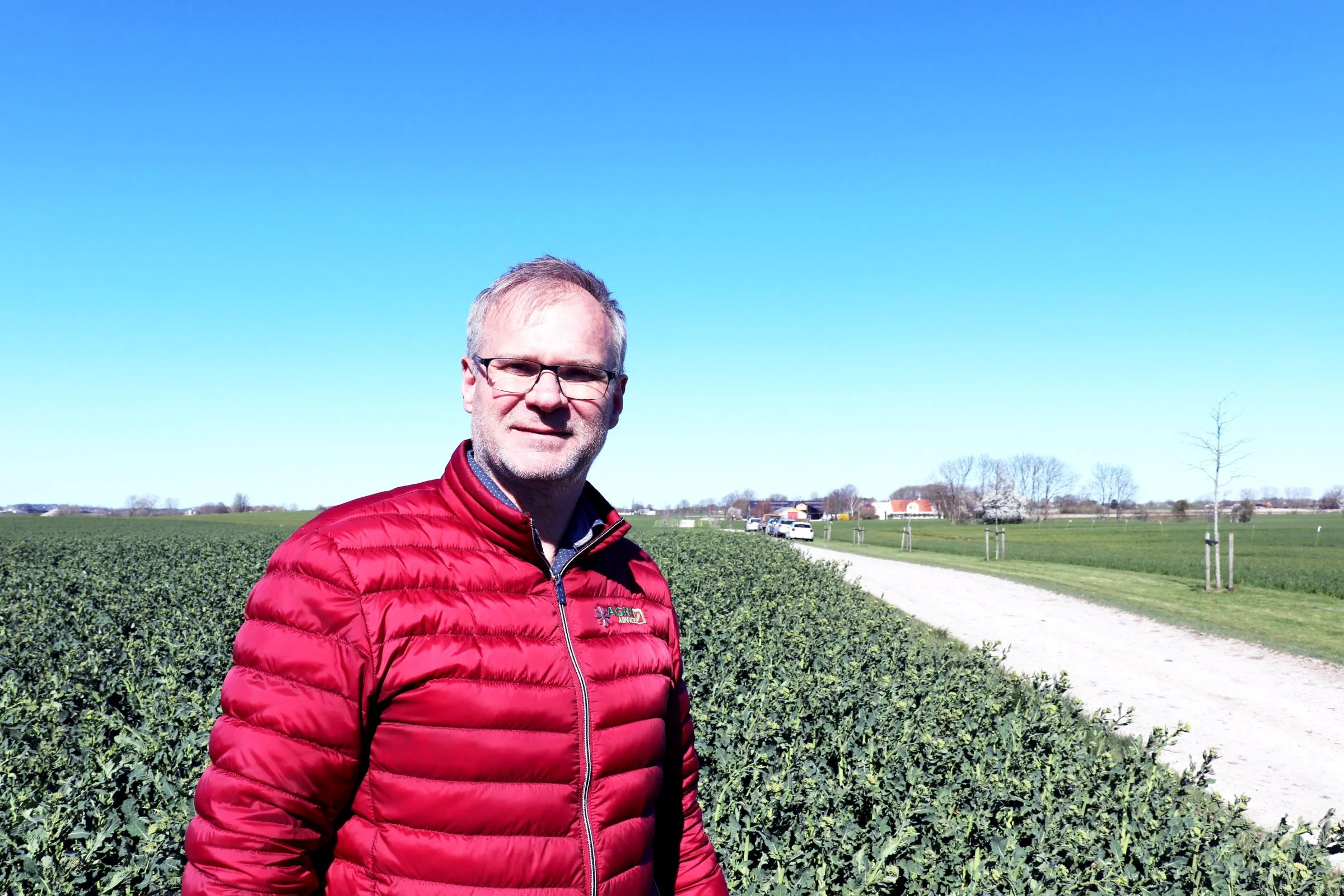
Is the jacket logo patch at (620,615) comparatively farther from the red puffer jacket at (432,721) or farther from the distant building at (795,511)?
the distant building at (795,511)

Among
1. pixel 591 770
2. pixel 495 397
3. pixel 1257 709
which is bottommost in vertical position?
pixel 1257 709

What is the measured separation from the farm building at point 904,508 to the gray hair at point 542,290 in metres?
132

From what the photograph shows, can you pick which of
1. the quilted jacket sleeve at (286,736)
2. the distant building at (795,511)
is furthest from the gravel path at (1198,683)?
the distant building at (795,511)

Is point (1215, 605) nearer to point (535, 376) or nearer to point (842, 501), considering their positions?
point (535, 376)

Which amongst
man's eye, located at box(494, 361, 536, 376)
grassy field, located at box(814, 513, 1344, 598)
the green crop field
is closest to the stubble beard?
man's eye, located at box(494, 361, 536, 376)

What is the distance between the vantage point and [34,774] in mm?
4223

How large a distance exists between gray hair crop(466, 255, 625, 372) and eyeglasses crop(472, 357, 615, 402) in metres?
0.09

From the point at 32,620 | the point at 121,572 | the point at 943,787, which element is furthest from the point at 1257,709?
the point at 121,572

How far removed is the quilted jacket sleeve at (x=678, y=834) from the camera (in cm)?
210

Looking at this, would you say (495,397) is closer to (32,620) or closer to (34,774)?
(34,774)

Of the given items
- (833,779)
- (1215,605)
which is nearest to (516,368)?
(833,779)

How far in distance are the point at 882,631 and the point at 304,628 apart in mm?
6323

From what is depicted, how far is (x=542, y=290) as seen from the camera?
70.0 inches

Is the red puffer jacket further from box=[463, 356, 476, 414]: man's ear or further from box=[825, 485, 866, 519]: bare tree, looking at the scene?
box=[825, 485, 866, 519]: bare tree
